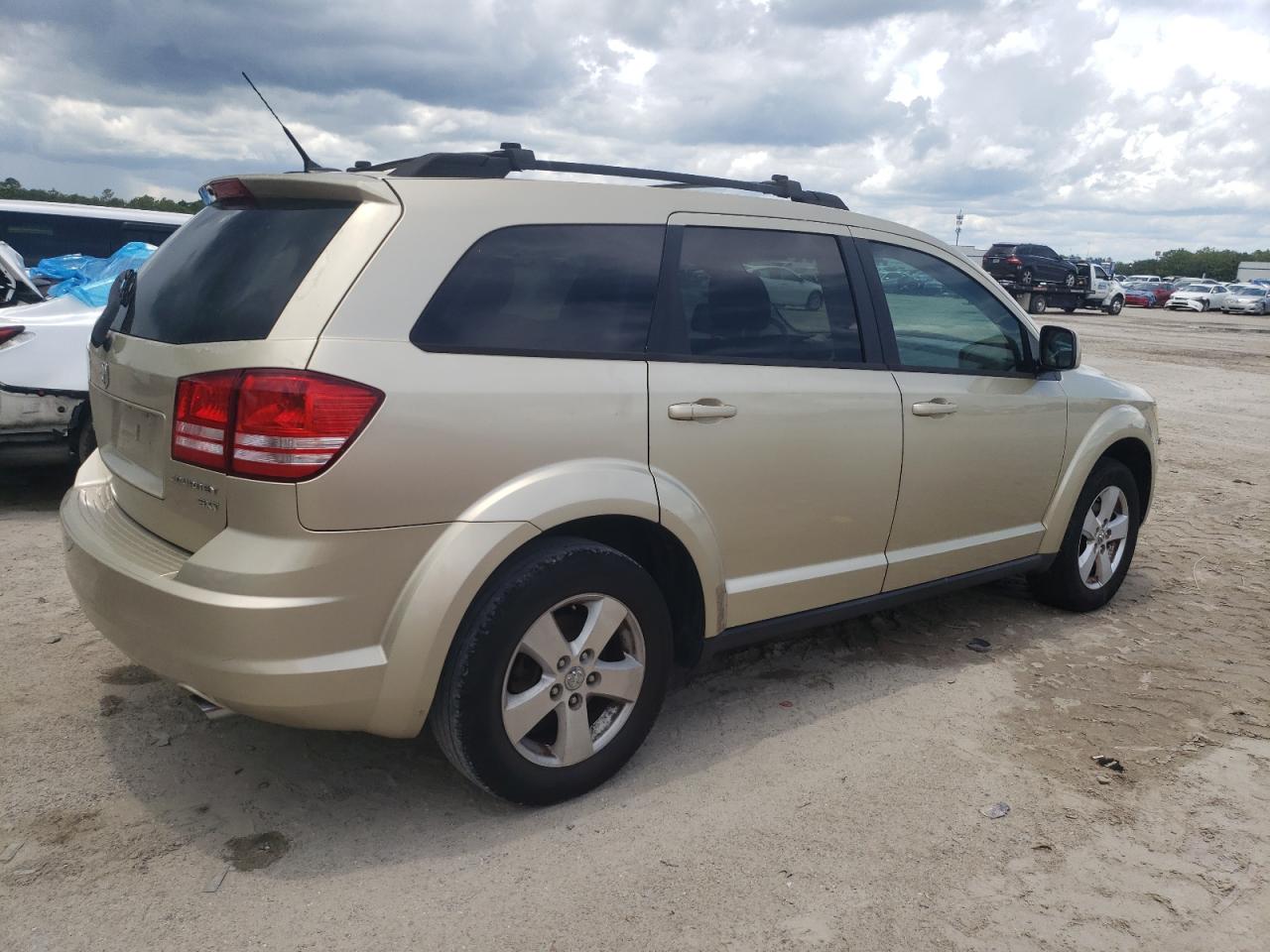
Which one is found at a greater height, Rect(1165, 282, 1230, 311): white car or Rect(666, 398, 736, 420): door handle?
Rect(666, 398, 736, 420): door handle

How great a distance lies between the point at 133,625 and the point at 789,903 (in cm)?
188

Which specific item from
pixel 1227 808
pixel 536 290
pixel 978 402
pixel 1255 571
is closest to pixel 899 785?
pixel 1227 808

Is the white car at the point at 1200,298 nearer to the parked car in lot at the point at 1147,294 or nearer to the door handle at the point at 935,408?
the parked car in lot at the point at 1147,294

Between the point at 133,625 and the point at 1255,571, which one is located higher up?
the point at 133,625

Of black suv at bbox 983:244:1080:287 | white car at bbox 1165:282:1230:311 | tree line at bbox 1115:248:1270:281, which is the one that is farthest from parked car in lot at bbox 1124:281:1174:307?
tree line at bbox 1115:248:1270:281

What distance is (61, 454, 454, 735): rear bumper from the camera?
2.62 meters

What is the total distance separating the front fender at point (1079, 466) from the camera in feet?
15.8

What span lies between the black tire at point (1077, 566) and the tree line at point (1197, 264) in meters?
93.4

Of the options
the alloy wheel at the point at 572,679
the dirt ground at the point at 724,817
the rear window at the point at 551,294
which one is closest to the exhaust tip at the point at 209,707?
the dirt ground at the point at 724,817

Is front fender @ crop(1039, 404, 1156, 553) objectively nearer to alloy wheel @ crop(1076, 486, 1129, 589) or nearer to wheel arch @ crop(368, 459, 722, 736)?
alloy wheel @ crop(1076, 486, 1129, 589)

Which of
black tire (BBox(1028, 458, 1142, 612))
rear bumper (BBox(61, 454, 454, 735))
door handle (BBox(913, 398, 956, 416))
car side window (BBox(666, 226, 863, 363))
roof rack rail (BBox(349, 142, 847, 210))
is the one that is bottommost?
black tire (BBox(1028, 458, 1142, 612))

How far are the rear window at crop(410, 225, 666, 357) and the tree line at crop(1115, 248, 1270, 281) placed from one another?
96.2 meters

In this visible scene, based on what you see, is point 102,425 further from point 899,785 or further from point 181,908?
point 899,785

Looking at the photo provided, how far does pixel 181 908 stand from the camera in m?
2.64
